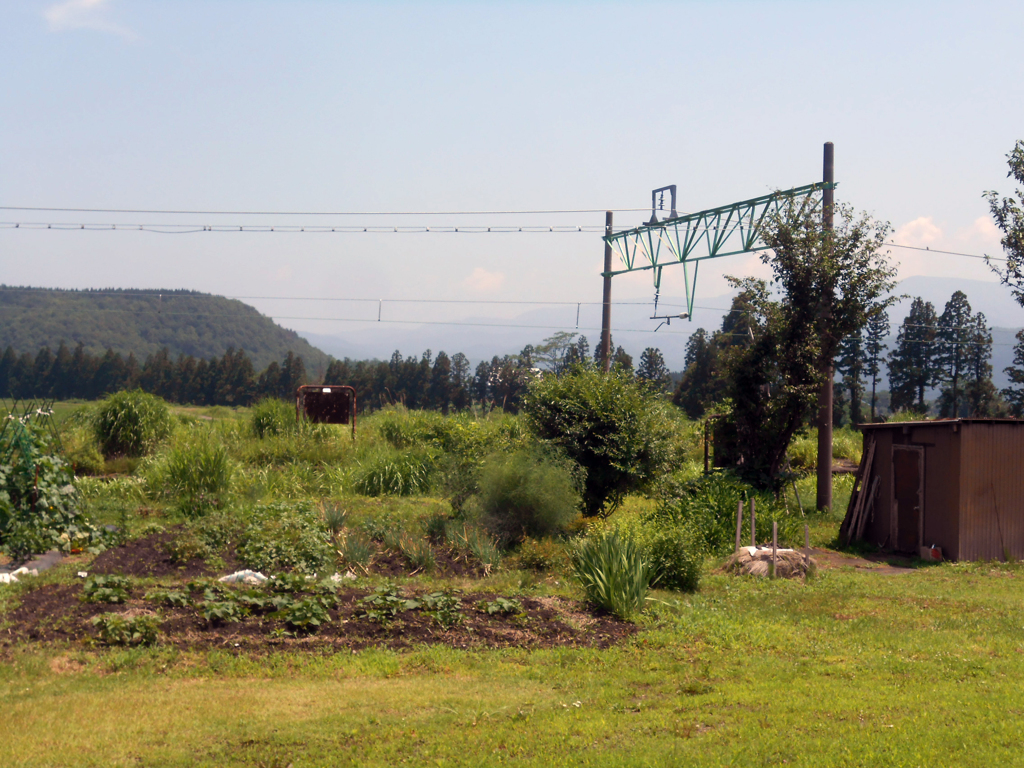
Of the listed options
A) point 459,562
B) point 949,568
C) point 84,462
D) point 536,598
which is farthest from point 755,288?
point 84,462

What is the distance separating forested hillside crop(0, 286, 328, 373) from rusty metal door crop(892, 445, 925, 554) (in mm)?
68743

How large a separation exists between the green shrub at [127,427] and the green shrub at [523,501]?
1091cm

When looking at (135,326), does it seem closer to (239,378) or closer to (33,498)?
(239,378)

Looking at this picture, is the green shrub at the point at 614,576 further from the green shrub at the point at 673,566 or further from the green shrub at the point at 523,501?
the green shrub at the point at 523,501

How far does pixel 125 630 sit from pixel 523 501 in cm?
639

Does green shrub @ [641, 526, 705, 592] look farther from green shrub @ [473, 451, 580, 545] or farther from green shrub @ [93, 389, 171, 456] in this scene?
green shrub @ [93, 389, 171, 456]


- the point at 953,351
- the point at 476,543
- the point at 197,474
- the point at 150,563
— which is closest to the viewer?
the point at 150,563

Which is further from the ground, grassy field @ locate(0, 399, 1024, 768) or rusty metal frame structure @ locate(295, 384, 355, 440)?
rusty metal frame structure @ locate(295, 384, 355, 440)

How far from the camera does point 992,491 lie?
46.2 ft

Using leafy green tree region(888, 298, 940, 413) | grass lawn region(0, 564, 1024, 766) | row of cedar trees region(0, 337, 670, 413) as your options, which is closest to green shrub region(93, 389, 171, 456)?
grass lawn region(0, 564, 1024, 766)

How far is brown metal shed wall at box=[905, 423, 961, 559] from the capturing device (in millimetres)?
13969

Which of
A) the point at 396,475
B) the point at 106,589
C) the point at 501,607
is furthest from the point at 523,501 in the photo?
the point at 396,475

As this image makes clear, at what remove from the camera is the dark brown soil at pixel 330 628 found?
6.85m

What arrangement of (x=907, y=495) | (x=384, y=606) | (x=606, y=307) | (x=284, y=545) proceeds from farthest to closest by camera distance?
(x=606, y=307), (x=907, y=495), (x=284, y=545), (x=384, y=606)
